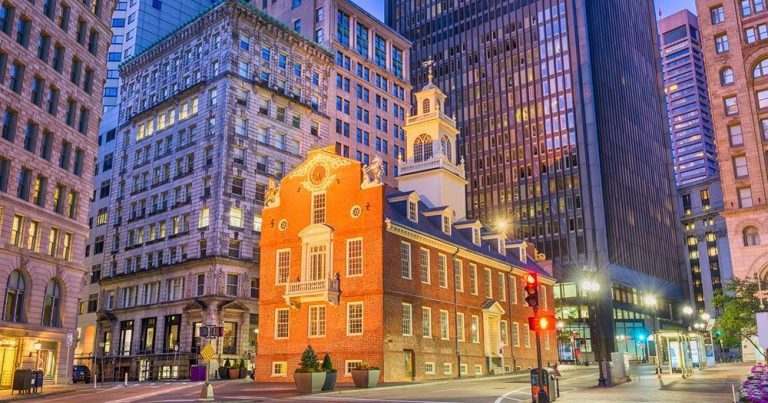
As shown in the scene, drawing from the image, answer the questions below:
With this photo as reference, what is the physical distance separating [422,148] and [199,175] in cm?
2486

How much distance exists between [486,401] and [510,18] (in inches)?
4473

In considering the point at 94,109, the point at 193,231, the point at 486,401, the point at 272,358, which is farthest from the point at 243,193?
the point at 486,401

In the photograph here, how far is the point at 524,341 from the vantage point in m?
59.9

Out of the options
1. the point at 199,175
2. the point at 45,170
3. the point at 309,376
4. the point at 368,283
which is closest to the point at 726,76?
the point at 368,283

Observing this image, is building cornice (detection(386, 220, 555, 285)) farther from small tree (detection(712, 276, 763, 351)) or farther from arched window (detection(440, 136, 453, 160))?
small tree (detection(712, 276, 763, 351))

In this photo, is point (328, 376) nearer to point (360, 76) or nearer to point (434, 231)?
point (434, 231)

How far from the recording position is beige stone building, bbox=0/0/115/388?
41.6 meters

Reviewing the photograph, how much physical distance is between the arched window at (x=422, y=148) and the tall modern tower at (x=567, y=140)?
54.1 meters

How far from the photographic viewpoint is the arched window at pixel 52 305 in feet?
147

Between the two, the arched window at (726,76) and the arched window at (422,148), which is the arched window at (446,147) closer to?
the arched window at (422,148)

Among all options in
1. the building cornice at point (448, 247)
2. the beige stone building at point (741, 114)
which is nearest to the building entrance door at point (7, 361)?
the building cornice at point (448, 247)

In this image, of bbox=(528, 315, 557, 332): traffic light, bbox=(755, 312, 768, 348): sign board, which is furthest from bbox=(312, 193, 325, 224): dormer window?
bbox=(755, 312, 768, 348): sign board

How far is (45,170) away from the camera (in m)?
45.1

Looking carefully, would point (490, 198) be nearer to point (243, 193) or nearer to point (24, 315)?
point (243, 193)
